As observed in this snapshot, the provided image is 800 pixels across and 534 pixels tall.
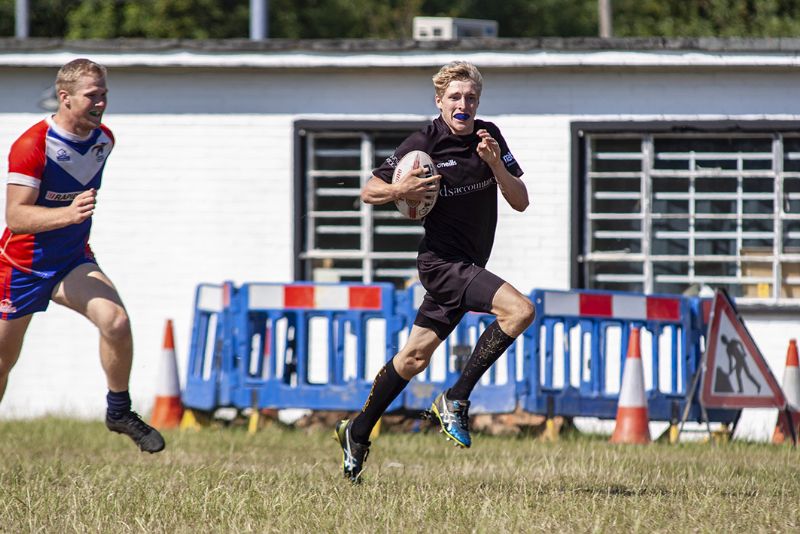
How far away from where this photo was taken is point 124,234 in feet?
43.9

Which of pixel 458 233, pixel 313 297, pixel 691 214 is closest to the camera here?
pixel 458 233

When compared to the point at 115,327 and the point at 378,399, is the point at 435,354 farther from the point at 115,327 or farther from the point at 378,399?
the point at 115,327

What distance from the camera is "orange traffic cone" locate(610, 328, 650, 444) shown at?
11047 millimetres

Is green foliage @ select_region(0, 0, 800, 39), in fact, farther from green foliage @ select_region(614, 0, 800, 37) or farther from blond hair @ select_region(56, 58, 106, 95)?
blond hair @ select_region(56, 58, 106, 95)

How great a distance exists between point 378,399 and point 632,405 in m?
4.13

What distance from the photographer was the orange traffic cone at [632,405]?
11047 mm

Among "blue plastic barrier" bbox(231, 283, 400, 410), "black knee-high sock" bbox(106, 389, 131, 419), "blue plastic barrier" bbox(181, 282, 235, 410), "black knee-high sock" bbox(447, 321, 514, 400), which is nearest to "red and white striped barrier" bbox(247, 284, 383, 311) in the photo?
"blue plastic barrier" bbox(231, 283, 400, 410)

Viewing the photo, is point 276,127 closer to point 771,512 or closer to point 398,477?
point 398,477

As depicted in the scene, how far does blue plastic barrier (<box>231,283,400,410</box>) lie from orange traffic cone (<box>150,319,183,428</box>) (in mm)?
588

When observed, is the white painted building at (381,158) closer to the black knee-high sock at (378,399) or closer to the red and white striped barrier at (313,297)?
the red and white striped barrier at (313,297)

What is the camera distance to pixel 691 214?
513 inches

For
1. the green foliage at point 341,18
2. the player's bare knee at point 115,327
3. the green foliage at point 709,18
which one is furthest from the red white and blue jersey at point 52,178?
the green foliage at point 709,18

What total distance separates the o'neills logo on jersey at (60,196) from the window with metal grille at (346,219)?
5738 mm

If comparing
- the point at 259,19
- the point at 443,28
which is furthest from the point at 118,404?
the point at 259,19
